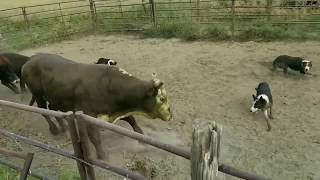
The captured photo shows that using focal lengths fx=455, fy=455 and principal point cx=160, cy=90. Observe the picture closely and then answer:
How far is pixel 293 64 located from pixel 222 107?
74.9 inches

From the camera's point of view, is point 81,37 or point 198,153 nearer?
point 198,153

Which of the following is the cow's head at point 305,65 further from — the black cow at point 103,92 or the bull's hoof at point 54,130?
the bull's hoof at point 54,130

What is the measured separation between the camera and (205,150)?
2613 mm

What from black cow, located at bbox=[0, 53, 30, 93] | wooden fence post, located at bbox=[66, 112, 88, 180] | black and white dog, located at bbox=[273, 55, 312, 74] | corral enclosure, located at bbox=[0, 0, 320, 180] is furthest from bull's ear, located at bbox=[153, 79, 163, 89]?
black cow, located at bbox=[0, 53, 30, 93]

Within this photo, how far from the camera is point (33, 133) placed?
297 inches

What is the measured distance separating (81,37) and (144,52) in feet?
9.19

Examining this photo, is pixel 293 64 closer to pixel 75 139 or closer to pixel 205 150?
pixel 75 139

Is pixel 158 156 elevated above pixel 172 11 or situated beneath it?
situated beneath

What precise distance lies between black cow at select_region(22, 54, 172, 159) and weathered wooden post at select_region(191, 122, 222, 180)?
3.27m

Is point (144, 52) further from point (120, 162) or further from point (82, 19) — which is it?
point (120, 162)

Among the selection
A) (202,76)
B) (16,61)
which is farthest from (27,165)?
(202,76)

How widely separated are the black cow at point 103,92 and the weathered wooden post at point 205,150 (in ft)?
10.7

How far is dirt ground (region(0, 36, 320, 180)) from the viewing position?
6340 mm

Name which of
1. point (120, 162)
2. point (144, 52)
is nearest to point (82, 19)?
point (144, 52)
